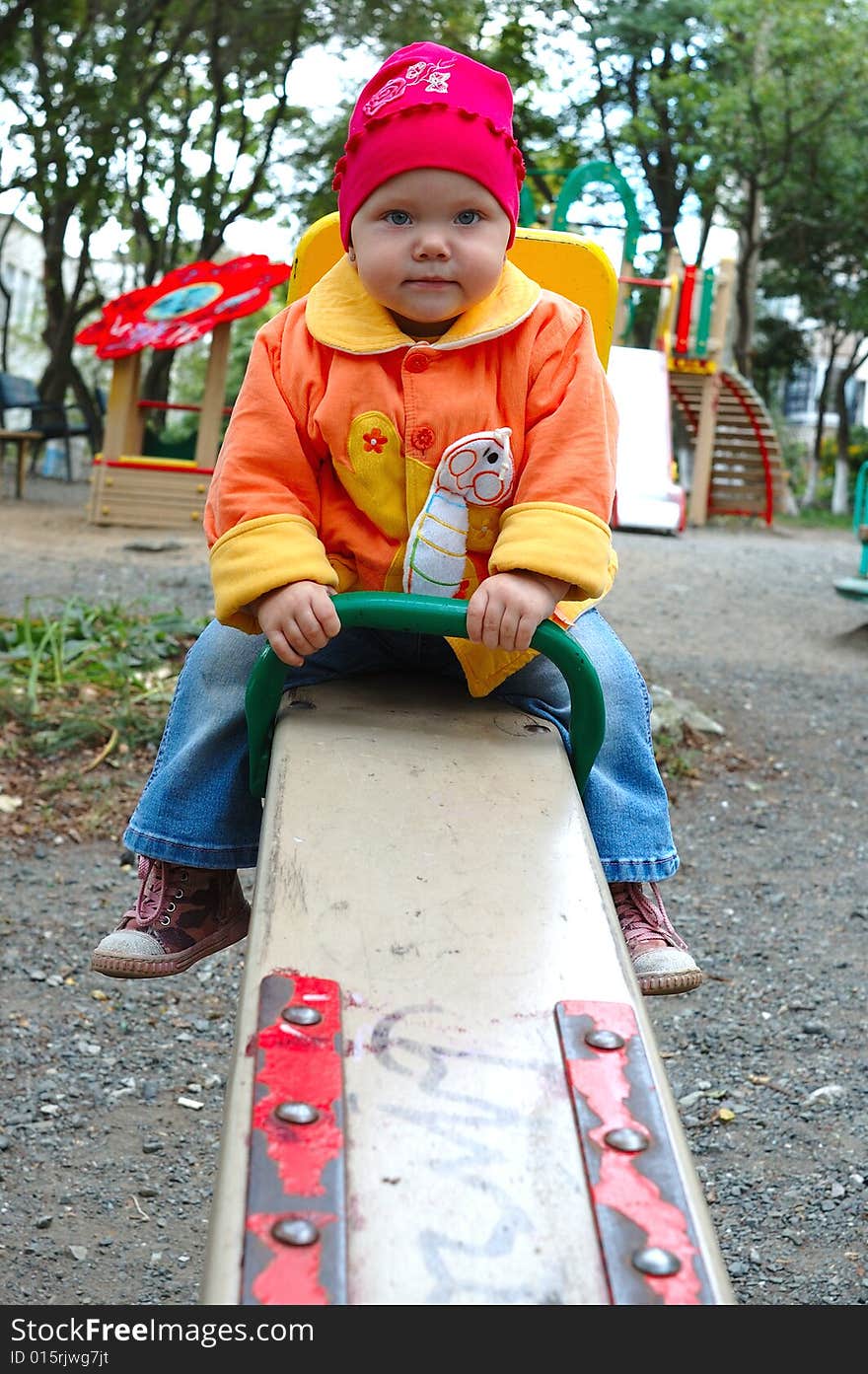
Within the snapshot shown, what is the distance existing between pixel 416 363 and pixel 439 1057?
92 cm

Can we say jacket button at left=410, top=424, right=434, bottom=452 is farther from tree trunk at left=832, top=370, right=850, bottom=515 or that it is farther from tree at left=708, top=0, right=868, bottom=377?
tree trunk at left=832, top=370, right=850, bottom=515

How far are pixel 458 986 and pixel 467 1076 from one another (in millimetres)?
106

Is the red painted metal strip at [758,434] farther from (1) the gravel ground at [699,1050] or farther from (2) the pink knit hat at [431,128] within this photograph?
(2) the pink knit hat at [431,128]

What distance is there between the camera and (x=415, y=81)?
180 cm

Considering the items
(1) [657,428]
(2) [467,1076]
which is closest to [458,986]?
(2) [467,1076]

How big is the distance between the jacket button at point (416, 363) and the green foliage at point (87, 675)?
2738 mm

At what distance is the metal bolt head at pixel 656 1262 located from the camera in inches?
40.0

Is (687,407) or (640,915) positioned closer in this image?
(640,915)

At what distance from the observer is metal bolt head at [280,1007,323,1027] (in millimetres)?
1198

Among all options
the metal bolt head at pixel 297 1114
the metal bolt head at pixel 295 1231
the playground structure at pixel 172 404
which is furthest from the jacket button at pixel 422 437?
the playground structure at pixel 172 404

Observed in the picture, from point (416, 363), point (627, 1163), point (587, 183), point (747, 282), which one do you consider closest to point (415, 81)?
point (416, 363)

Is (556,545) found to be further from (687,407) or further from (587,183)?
(687,407)

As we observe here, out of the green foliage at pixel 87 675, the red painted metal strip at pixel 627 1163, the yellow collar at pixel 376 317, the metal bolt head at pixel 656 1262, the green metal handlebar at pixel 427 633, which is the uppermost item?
the yellow collar at pixel 376 317

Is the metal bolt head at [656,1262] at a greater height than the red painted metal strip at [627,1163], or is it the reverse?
the red painted metal strip at [627,1163]
